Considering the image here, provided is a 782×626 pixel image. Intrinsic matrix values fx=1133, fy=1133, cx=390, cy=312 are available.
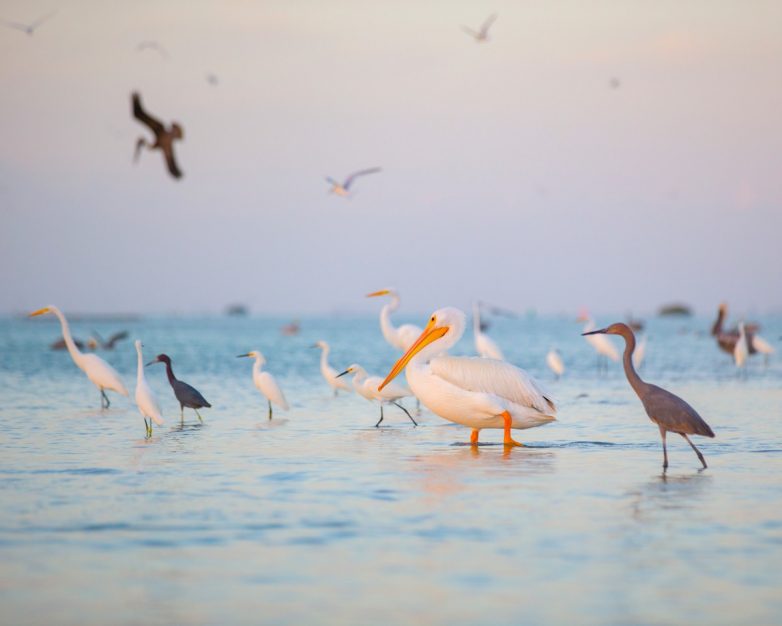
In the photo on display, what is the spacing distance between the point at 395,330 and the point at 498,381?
20.5ft

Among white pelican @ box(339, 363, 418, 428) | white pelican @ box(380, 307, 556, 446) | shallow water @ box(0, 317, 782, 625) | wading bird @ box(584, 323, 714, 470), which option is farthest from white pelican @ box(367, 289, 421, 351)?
wading bird @ box(584, 323, 714, 470)

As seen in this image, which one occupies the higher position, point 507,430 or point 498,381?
point 498,381

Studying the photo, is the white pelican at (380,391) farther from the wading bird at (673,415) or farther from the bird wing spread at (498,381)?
the wading bird at (673,415)

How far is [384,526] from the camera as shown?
6566mm

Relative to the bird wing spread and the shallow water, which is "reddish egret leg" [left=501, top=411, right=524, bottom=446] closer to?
the bird wing spread

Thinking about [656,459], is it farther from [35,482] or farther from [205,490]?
[35,482]

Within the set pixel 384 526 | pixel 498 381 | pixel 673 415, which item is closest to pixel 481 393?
pixel 498 381

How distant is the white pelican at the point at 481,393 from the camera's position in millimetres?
10742

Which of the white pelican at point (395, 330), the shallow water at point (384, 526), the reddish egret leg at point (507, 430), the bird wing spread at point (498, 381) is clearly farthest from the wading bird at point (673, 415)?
the white pelican at point (395, 330)

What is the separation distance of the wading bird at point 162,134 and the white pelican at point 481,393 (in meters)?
5.46

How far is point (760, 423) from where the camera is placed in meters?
12.7

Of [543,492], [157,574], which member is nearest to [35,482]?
[157,574]

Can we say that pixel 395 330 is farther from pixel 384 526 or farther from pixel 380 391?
pixel 384 526

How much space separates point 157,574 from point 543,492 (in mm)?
3176
